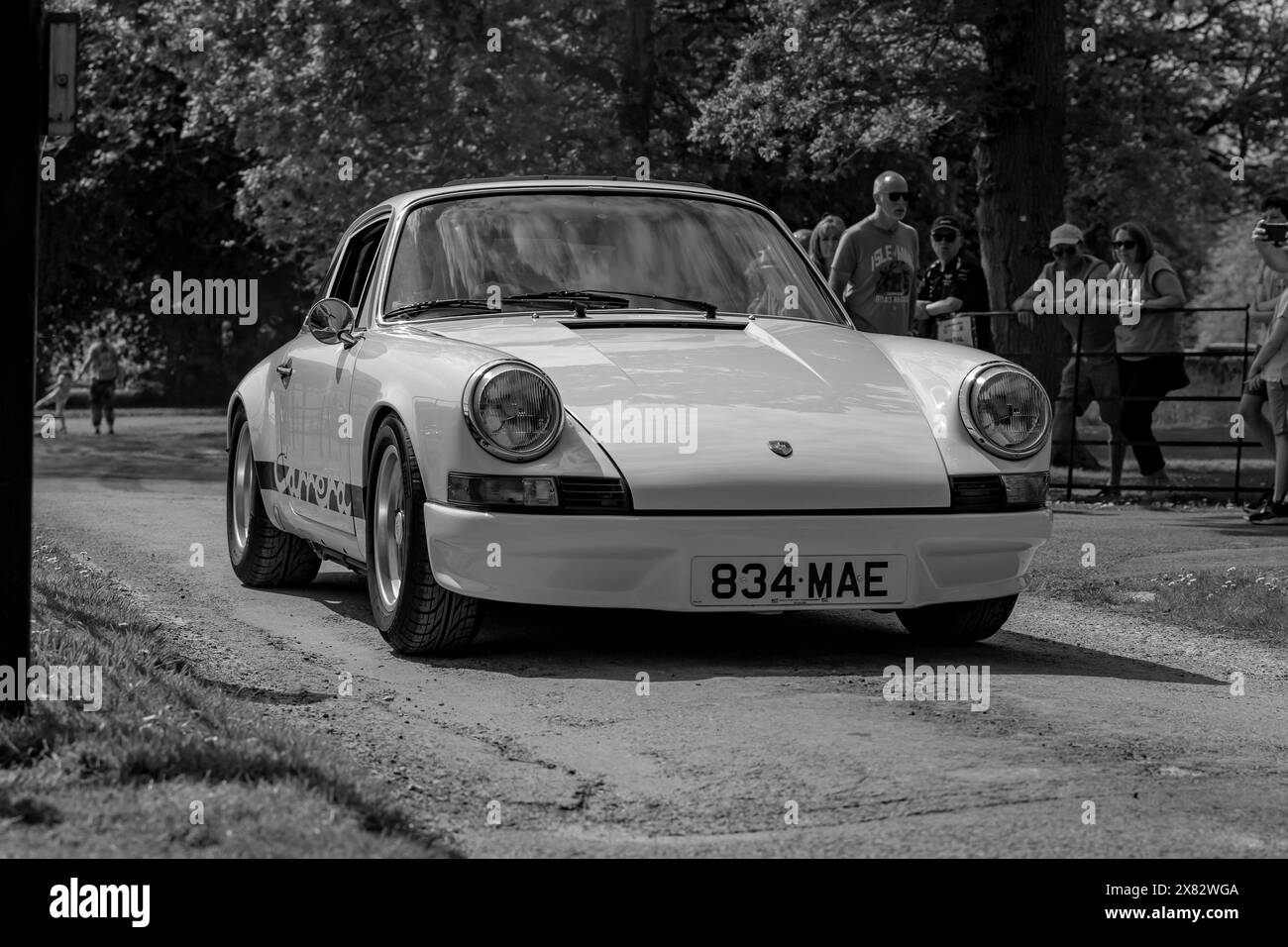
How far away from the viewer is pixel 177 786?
4.30 meters

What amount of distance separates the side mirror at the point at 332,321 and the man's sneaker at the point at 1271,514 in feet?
22.9

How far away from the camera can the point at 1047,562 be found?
33.9ft

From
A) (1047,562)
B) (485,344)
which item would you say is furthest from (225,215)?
(485,344)

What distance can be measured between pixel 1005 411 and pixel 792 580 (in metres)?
1.11

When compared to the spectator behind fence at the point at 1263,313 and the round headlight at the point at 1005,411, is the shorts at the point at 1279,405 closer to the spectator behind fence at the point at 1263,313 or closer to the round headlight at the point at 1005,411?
the spectator behind fence at the point at 1263,313

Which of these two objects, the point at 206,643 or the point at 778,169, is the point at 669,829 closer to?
the point at 206,643

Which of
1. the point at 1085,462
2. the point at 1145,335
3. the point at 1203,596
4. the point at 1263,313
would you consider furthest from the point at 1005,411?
the point at 1085,462

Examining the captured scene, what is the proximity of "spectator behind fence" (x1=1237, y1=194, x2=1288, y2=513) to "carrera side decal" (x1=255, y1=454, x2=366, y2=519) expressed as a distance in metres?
6.56

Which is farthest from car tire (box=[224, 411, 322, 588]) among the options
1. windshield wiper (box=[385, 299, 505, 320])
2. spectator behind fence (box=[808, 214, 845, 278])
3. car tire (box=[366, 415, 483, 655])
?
spectator behind fence (box=[808, 214, 845, 278])

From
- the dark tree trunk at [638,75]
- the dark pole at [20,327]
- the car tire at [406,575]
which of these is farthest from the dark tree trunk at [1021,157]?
the dark pole at [20,327]

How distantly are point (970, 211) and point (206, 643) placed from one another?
28318 millimetres

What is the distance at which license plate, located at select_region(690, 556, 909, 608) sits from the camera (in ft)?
20.5

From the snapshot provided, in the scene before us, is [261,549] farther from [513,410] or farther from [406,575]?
[513,410]

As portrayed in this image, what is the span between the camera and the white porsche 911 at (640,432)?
6270mm
